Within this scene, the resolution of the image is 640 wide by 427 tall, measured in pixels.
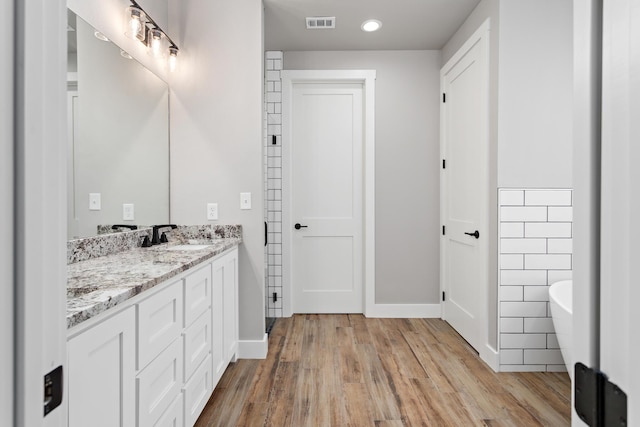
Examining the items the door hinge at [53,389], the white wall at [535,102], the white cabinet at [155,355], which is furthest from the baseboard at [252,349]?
the door hinge at [53,389]

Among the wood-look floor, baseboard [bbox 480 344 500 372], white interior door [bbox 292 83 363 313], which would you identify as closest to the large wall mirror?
the wood-look floor

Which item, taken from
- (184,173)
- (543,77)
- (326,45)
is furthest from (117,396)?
(326,45)

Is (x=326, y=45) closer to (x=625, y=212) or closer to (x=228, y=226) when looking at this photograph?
(x=228, y=226)

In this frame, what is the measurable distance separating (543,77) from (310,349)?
97.8 inches

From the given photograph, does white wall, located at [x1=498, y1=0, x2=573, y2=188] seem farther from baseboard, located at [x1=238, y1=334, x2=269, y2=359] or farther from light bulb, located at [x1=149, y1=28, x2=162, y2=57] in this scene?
light bulb, located at [x1=149, y1=28, x2=162, y2=57]

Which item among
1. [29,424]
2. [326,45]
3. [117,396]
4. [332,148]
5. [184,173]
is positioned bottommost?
[117,396]

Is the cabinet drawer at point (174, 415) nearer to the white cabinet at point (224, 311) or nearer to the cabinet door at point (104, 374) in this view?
the cabinet door at point (104, 374)

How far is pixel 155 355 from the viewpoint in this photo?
54.0 inches

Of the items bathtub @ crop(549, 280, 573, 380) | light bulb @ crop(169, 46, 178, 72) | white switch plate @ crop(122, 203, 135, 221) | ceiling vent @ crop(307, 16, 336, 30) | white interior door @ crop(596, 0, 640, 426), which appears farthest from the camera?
ceiling vent @ crop(307, 16, 336, 30)

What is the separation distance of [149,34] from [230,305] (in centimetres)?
178

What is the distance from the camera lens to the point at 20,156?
16.1 inches

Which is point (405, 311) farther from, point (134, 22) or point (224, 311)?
point (134, 22)

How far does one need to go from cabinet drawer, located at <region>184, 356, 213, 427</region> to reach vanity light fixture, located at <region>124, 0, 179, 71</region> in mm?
1898

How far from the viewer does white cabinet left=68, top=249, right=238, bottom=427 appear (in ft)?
3.23
